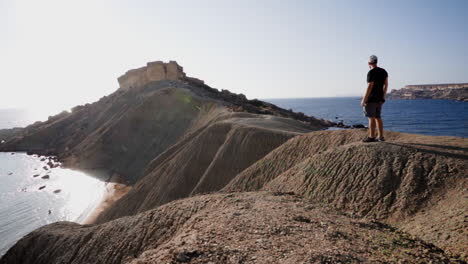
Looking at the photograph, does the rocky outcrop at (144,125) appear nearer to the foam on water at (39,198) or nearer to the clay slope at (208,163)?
the foam on water at (39,198)

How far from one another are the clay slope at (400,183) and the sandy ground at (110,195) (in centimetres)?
1917

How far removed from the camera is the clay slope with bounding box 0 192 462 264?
4551mm

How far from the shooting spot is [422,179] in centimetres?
689

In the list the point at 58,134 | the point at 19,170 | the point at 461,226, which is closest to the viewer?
the point at 461,226

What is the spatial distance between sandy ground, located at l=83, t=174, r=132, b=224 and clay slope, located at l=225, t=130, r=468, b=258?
19167mm

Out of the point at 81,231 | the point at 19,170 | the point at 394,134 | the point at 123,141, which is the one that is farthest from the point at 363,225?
the point at 19,170

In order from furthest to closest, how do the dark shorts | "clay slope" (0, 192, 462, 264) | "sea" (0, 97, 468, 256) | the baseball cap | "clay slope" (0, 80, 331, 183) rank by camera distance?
"clay slope" (0, 80, 331, 183), "sea" (0, 97, 468, 256), the dark shorts, the baseball cap, "clay slope" (0, 192, 462, 264)

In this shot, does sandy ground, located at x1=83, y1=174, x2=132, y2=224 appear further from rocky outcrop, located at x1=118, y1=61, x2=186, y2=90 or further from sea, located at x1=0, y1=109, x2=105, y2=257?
rocky outcrop, located at x1=118, y1=61, x2=186, y2=90

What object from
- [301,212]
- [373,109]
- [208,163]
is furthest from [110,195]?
[373,109]

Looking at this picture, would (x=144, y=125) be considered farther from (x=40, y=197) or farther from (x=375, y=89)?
(x=375, y=89)

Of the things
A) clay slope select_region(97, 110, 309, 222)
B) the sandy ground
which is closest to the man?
clay slope select_region(97, 110, 309, 222)

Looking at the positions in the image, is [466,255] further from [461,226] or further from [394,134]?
[394,134]

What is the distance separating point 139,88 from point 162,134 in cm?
1753

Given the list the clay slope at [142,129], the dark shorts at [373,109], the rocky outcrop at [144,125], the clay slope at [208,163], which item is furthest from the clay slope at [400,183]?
the clay slope at [142,129]
